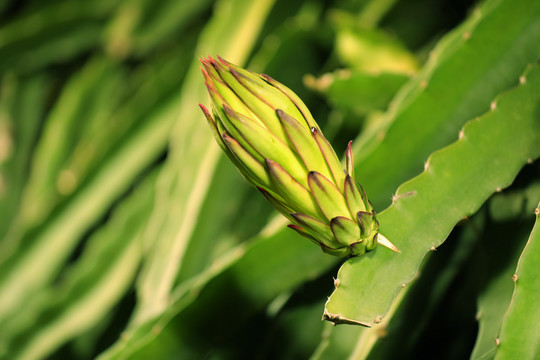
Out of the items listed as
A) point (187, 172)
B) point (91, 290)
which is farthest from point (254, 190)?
point (91, 290)

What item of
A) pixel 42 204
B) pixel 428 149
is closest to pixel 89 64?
pixel 42 204

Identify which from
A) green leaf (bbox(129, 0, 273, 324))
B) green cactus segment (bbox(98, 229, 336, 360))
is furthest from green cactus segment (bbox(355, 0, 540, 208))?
green leaf (bbox(129, 0, 273, 324))

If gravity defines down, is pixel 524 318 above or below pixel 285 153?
below

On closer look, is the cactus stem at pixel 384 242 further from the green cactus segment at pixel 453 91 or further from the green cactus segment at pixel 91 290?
Result: the green cactus segment at pixel 91 290

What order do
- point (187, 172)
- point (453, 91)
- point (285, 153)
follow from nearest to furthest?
point (285, 153) < point (453, 91) < point (187, 172)

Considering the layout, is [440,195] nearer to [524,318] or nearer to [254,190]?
[524,318]

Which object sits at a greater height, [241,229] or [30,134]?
[30,134]

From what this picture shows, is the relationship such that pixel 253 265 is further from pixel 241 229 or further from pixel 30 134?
pixel 30 134

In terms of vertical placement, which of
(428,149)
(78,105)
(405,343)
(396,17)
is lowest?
(405,343)
